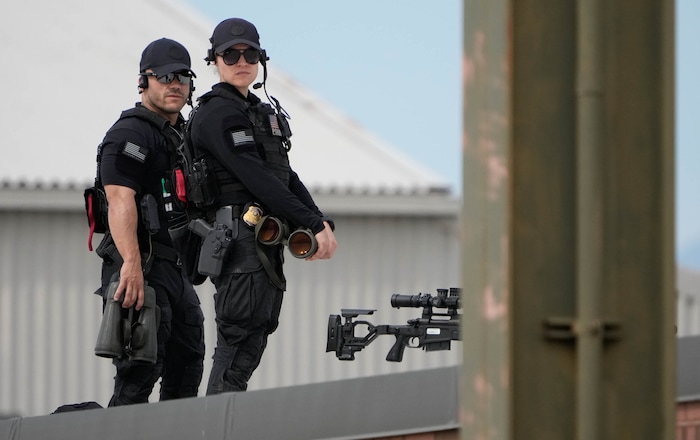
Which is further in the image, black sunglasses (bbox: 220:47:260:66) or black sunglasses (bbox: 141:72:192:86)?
black sunglasses (bbox: 141:72:192:86)

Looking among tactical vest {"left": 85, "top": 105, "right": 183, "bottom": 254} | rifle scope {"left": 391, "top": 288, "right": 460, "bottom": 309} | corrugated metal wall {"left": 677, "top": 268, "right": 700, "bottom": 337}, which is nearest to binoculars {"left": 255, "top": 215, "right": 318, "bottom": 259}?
tactical vest {"left": 85, "top": 105, "right": 183, "bottom": 254}

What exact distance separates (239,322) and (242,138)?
0.75 m

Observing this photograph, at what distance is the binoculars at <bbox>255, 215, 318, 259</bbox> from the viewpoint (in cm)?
544

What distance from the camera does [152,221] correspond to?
227 inches

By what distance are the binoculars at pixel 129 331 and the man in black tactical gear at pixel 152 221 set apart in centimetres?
4

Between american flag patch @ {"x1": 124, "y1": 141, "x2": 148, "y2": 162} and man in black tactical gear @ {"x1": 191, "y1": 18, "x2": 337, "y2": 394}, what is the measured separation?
27cm

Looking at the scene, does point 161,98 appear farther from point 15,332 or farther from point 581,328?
point 15,332

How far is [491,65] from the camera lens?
8.46ft

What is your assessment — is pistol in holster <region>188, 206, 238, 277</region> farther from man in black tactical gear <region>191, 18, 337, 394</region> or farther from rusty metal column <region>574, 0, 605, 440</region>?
rusty metal column <region>574, 0, 605, 440</region>

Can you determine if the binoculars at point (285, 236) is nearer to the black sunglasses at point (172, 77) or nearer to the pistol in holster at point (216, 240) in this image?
the pistol in holster at point (216, 240)

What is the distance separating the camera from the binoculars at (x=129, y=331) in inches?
221

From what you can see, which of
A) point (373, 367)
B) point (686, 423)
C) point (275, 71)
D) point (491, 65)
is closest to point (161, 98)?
point (686, 423)

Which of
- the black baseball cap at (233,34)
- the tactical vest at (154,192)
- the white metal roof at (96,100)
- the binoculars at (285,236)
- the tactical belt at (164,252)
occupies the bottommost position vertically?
the tactical belt at (164,252)

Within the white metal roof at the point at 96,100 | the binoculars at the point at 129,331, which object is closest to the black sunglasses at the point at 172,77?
the binoculars at the point at 129,331
